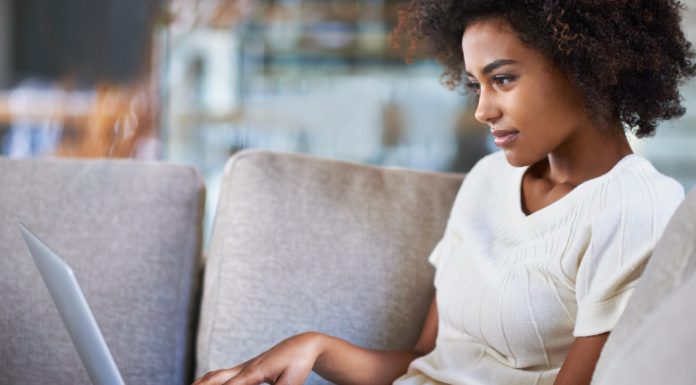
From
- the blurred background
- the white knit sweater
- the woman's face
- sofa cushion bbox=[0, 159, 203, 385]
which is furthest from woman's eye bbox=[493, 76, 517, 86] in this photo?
the blurred background

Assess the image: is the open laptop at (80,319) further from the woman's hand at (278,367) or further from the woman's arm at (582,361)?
the woman's arm at (582,361)

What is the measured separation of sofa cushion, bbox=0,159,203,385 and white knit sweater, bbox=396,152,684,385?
45cm

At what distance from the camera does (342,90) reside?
4.68 metres

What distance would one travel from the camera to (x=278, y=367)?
47.4 inches

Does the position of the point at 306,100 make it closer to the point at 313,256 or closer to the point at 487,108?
the point at 313,256

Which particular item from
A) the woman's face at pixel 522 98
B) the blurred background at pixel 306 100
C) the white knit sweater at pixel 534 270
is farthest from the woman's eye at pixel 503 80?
the blurred background at pixel 306 100

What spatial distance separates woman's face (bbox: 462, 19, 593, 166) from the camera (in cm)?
120

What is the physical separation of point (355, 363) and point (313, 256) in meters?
0.26

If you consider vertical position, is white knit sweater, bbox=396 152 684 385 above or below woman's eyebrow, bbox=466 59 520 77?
below

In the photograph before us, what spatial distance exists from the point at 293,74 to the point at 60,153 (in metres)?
2.11

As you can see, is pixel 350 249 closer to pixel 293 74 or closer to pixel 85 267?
pixel 85 267

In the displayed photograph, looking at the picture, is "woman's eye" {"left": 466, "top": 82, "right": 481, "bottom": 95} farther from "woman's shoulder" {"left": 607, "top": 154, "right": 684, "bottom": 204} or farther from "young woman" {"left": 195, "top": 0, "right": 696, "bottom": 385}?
"woman's shoulder" {"left": 607, "top": 154, "right": 684, "bottom": 204}

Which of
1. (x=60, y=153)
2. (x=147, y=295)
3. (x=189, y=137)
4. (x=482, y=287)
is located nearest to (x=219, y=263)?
(x=147, y=295)

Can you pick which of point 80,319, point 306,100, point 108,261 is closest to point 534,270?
point 80,319
